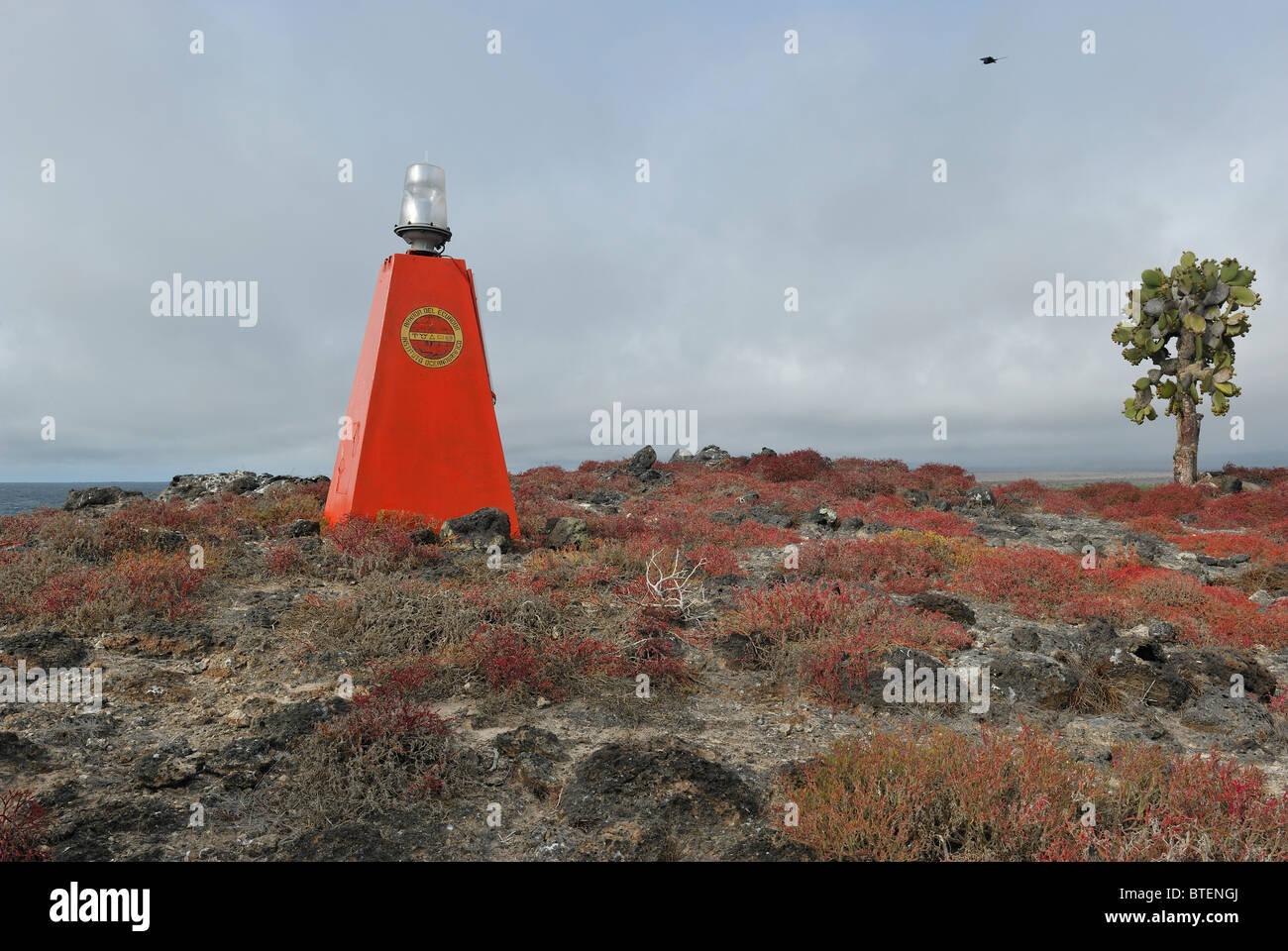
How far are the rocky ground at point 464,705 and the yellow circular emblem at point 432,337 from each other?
2.64 meters

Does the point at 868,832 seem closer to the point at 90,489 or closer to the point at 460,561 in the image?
the point at 460,561

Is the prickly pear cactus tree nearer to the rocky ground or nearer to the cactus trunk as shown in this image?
the cactus trunk

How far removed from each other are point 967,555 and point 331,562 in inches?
376

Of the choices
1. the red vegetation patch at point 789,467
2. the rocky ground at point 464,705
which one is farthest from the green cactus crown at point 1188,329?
the rocky ground at point 464,705

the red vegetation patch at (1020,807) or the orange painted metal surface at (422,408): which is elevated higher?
the orange painted metal surface at (422,408)

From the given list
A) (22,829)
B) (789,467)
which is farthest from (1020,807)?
(789,467)

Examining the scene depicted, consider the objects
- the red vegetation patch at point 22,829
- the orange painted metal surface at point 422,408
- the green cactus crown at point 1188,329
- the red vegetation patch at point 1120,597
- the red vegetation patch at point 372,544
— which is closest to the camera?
the red vegetation patch at point 22,829

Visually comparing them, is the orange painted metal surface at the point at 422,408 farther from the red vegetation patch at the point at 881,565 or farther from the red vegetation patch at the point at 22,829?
the red vegetation patch at the point at 22,829

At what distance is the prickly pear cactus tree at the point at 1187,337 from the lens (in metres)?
22.8

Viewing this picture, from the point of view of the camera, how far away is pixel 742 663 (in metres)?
6.65

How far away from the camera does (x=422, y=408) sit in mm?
10516

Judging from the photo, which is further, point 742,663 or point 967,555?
point 967,555
